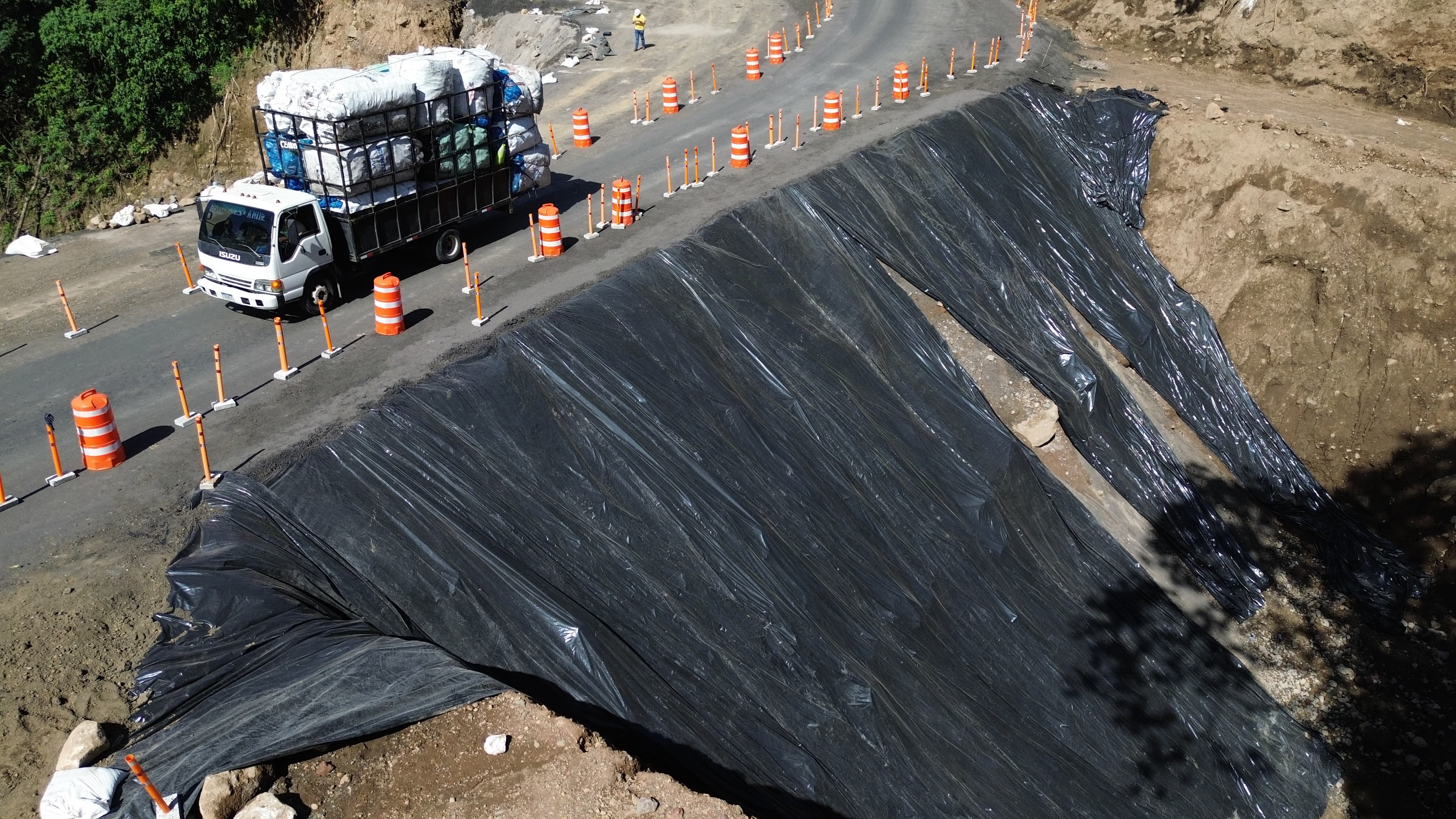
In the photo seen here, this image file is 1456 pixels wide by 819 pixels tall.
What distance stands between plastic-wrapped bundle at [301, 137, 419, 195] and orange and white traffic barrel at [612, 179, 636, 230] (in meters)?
3.44

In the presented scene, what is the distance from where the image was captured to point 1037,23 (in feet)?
98.5

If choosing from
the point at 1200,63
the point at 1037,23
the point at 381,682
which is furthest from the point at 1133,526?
the point at 1037,23

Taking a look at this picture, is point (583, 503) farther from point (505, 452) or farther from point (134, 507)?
point (134, 507)

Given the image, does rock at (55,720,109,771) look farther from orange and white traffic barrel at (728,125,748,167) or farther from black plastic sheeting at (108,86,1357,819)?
orange and white traffic barrel at (728,125,748,167)

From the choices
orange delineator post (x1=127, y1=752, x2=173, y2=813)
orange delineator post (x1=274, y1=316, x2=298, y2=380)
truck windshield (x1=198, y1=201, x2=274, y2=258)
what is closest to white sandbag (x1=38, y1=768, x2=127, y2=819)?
orange delineator post (x1=127, y1=752, x2=173, y2=813)

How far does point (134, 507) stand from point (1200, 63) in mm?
26688

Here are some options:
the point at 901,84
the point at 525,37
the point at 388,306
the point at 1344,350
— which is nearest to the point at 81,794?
the point at 388,306

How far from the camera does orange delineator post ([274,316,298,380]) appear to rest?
39.6ft

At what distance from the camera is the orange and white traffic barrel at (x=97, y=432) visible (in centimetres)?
1049

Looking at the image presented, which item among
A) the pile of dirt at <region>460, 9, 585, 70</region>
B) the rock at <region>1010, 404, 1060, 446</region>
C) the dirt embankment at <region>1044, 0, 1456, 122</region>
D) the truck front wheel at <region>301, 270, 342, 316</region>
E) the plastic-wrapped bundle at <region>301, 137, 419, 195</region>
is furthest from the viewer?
the pile of dirt at <region>460, 9, 585, 70</region>

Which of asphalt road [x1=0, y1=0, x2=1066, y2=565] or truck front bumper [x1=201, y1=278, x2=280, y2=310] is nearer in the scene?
asphalt road [x1=0, y1=0, x2=1066, y2=565]

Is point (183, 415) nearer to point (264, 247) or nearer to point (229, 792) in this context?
point (264, 247)

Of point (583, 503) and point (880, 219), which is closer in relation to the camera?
point (583, 503)

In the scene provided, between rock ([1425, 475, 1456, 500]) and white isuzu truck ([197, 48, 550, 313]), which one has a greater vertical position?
white isuzu truck ([197, 48, 550, 313])
